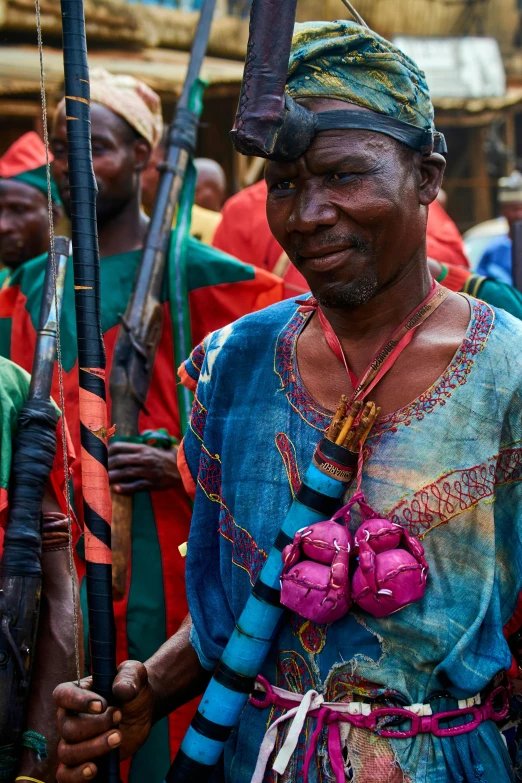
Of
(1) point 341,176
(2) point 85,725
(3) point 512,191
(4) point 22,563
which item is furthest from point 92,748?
(3) point 512,191

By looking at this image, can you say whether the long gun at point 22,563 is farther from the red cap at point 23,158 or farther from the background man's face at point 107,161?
the red cap at point 23,158

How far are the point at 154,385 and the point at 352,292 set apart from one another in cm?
213

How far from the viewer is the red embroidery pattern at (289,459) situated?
2.02 metres

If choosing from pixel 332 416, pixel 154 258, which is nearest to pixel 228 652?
pixel 332 416

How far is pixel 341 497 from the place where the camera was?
193 cm

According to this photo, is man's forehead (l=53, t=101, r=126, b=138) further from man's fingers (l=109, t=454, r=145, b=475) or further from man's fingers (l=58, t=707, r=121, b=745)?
man's fingers (l=58, t=707, r=121, b=745)

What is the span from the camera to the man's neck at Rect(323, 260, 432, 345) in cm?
204

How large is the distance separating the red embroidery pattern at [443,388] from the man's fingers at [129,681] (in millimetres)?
638

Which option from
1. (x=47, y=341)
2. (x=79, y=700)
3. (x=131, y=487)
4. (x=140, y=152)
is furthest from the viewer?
(x=140, y=152)

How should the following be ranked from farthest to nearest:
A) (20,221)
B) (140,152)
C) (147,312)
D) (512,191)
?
(512,191)
(20,221)
(140,152)
(147,312)

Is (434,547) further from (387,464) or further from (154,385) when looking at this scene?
(154,385)

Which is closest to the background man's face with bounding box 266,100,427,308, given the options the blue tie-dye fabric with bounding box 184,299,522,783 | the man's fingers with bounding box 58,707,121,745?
the blue tie-dye fabric with bounding box 184,299,522,783

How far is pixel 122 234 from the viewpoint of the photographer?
4.26 meters

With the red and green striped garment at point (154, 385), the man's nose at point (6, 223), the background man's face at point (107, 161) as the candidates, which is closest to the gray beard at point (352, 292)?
the red and green striped garment at point (154, 385)
